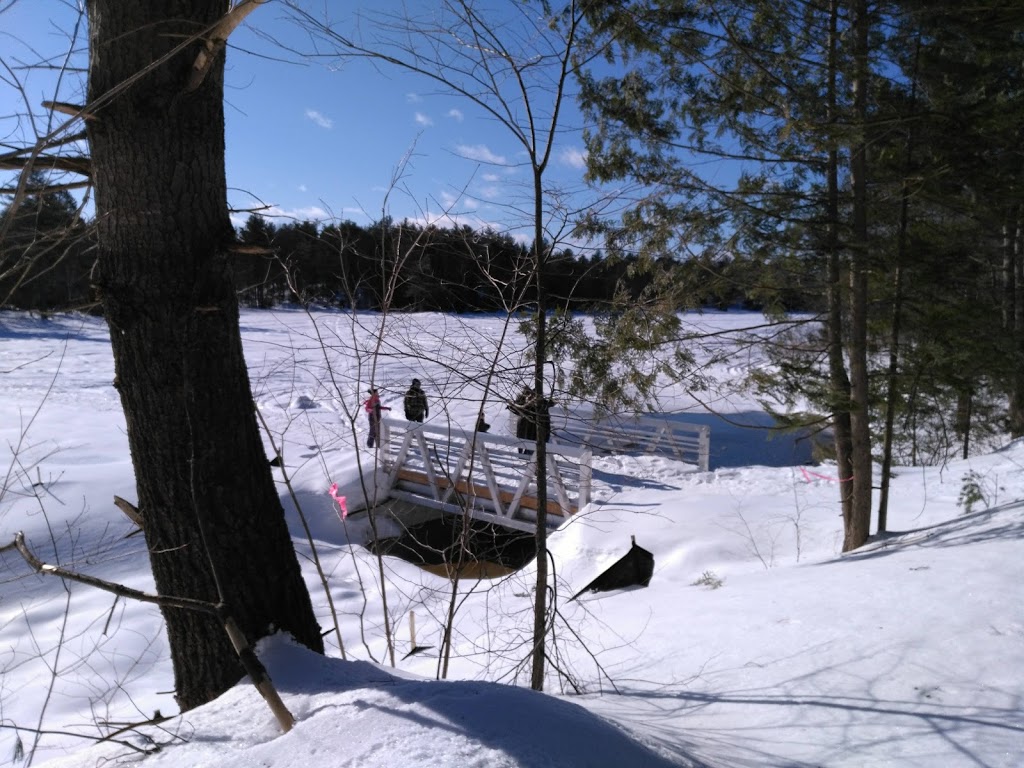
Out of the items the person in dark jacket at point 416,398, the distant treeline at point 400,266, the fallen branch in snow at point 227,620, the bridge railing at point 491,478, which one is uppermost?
the distant treeline at point 400,266

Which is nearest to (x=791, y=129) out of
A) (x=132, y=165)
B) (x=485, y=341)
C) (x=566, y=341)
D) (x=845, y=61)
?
(x=845, y=61)

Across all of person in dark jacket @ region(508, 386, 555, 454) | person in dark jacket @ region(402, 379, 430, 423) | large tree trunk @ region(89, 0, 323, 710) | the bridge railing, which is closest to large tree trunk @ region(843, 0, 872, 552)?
the bridge railing

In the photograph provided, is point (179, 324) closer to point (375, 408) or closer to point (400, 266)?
point (400, 266)

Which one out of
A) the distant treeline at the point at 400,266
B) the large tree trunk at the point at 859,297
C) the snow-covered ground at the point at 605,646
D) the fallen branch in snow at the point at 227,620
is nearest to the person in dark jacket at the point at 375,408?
the snow-covered ground at the point at 605,646

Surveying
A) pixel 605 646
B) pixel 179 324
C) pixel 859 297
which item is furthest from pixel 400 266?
pixel 859 297

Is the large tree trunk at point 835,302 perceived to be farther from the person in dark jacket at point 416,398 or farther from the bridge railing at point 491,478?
the person in dark jacket at point 416,398

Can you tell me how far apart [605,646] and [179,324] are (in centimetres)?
371

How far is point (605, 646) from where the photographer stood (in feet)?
16.3

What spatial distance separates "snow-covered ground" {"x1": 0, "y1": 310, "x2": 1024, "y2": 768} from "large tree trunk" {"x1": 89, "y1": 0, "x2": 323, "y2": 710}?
30cm

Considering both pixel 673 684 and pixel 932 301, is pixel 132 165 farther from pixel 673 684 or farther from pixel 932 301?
pixel 932 301

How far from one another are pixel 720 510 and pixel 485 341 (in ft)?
19.6

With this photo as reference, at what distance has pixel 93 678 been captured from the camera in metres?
5.01

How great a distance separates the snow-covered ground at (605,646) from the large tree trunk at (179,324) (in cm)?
30

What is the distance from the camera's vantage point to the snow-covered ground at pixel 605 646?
224cm
